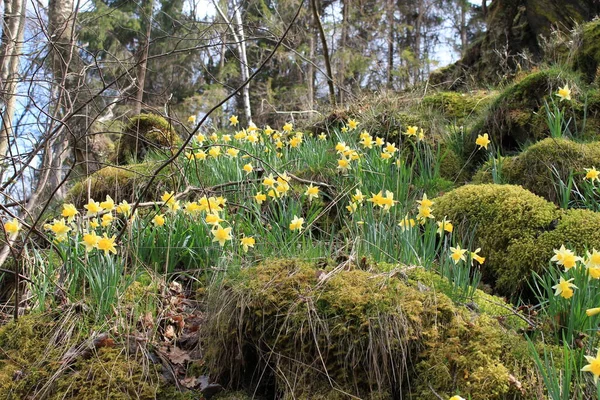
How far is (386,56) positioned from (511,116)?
1418 cm

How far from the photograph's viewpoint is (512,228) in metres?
2.80

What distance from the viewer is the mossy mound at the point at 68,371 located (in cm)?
192

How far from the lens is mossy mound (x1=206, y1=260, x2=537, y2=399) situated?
170 cm

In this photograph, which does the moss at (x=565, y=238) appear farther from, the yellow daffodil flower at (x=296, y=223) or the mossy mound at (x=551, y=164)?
the yellow daffodil flower at (x=296, y=223)

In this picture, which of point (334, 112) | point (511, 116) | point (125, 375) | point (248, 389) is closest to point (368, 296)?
point (248, 389)

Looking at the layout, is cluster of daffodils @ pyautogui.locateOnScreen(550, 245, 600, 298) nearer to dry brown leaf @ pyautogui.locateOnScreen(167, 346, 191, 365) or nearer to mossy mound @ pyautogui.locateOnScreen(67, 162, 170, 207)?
dry brown leaf @ pyautogui.locateOnScreen(167, 346, 191, 365)

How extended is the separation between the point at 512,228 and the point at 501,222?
77 millimetres

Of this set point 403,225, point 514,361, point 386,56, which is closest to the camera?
point 514,361

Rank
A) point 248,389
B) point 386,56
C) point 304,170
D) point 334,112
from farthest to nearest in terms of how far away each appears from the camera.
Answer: point 386,56 → point 334,112 → point 304,170 → point 248,389

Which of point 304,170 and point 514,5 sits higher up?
point 514,5

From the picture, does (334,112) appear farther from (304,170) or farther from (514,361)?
(514,361)

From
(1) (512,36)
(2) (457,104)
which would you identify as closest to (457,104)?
(2) (457,104)

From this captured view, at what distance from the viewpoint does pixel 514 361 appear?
169cm

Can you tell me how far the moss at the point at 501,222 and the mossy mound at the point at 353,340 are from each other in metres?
0.84
